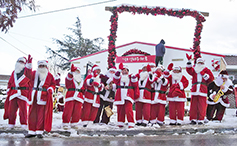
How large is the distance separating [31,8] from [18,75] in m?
2.87

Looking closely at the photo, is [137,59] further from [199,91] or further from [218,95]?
[199,91]

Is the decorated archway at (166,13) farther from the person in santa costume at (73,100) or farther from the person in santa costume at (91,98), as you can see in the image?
the person in santa costume at (73,100)

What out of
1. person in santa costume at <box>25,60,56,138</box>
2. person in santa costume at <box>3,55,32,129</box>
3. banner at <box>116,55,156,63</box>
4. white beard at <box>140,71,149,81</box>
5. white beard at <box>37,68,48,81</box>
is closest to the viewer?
person in santa costume at <box>25,60,56,138</box>

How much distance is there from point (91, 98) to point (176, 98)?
2.80 m

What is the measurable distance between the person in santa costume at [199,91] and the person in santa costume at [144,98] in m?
1.49

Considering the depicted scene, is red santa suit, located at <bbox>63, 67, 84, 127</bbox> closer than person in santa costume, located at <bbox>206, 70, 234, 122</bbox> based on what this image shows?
Yes

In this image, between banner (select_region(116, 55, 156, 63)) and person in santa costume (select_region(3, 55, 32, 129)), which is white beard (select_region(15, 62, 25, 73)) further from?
banner (select_region(116, 55, 156, 63))

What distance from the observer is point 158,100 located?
827 centimetres

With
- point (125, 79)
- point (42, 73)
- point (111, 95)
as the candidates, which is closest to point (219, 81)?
point (125, 79)

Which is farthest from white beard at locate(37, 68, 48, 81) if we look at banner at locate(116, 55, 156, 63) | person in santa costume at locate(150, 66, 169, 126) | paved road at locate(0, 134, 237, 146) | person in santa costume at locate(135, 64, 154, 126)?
banner at locate(116, 55, 156, 63)

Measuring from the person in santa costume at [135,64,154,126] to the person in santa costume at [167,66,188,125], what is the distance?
2.80ft

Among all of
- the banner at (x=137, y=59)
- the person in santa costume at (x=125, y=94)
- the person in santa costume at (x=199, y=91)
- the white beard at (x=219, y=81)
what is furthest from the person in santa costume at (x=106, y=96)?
the banner at (x=137, y=59)

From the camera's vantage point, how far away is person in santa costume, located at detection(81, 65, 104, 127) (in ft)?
25.8

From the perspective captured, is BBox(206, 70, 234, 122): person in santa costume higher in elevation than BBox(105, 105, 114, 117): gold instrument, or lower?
higher
